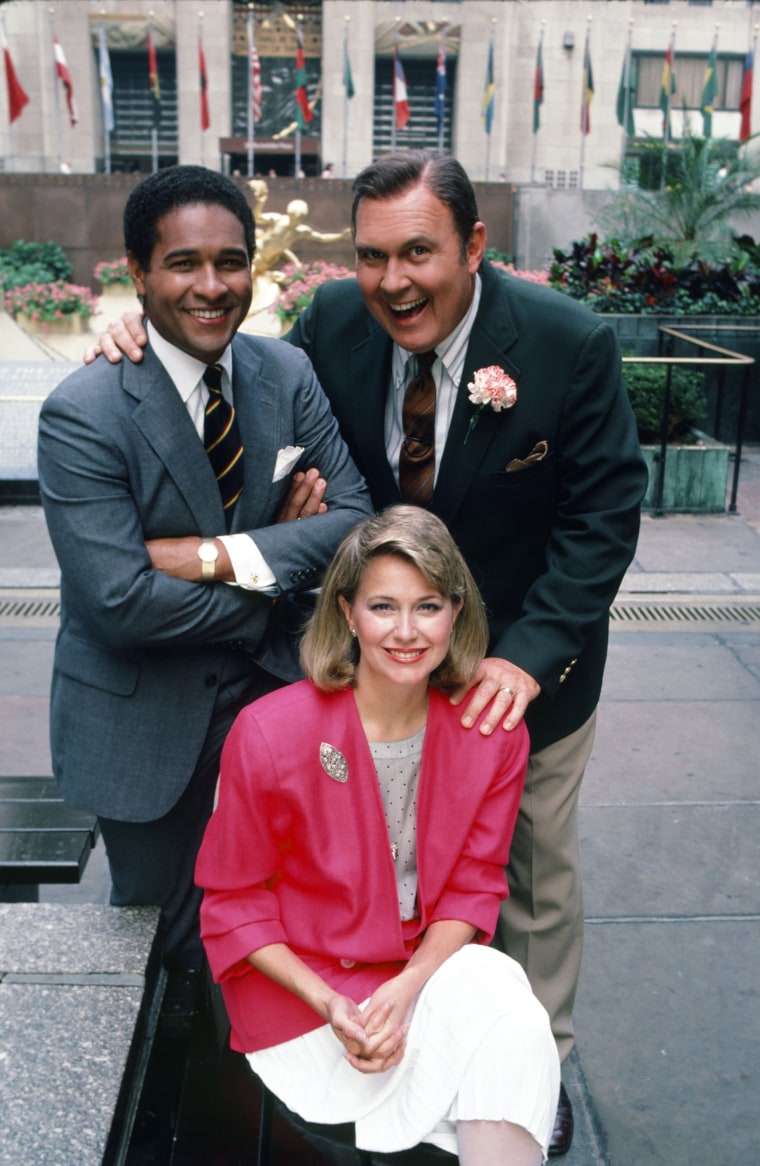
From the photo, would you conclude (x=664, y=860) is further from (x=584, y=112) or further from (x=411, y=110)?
(x=411, y=110)

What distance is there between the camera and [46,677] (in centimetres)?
578

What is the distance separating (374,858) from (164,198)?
141 centimetres

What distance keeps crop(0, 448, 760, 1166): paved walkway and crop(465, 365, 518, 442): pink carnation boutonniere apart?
1800mm

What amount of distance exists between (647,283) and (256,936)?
432 inches

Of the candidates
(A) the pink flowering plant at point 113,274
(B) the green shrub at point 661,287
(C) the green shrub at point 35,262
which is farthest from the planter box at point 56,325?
(B) the green shrub at point 661,287

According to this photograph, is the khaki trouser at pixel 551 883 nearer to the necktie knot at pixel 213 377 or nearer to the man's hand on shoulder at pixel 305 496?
the man's hand on shoulder at pixel 305 496

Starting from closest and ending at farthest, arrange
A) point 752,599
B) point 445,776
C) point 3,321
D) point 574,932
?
point 445,776 → point 574,932 → point 752,599 → point 3,321

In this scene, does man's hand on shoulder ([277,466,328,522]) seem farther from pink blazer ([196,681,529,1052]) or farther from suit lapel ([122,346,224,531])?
pink blazer ([196,681,529,1052])

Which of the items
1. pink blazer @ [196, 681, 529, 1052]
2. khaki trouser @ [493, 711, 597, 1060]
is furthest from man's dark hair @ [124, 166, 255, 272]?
khaki trouser @ [493, 711, 597, 1060]

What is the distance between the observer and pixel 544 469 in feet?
8.82

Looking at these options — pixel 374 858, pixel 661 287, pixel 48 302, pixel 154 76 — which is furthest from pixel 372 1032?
pixel 154 76

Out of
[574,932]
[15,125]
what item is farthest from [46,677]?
[15,125]

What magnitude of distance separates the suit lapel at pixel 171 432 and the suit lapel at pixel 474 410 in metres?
0.55

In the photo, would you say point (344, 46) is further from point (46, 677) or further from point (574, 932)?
point (574, 932)
